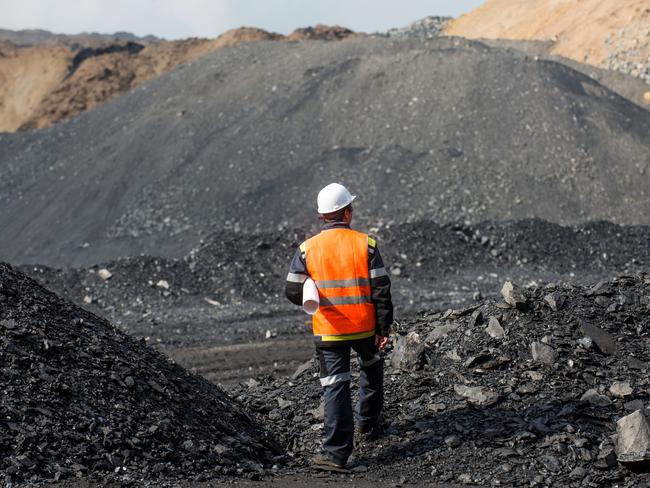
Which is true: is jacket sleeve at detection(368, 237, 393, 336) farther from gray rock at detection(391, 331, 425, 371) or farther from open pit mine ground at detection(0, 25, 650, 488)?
gray rock at detection(391, 331, 425, 371)

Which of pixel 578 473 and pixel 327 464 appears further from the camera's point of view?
pixel 327 464

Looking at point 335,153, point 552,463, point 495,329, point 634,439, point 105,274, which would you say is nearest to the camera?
point 634,439

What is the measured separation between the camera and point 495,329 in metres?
7.35

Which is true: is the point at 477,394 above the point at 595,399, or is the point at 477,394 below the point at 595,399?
above

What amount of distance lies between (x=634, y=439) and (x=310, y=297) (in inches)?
86.6

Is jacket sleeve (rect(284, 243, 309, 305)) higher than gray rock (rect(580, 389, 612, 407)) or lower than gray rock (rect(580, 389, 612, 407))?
higher

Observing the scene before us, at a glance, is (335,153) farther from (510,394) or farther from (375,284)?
(375,284)

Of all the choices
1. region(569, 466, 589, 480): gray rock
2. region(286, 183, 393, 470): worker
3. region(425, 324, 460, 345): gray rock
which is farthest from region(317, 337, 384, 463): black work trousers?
region(425, 324, 460, 345): gray rock

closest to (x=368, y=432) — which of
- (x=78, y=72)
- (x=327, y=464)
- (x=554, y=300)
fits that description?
(x=327, y=464)

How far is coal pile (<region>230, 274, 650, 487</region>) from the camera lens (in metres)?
5.84

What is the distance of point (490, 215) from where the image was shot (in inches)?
722

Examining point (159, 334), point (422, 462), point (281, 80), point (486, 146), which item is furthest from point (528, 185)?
point (422, 462)

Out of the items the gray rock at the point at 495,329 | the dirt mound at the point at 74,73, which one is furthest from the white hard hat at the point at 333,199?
the dirt mound at the point at 74,73

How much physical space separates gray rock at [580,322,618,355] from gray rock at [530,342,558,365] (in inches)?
15.7
